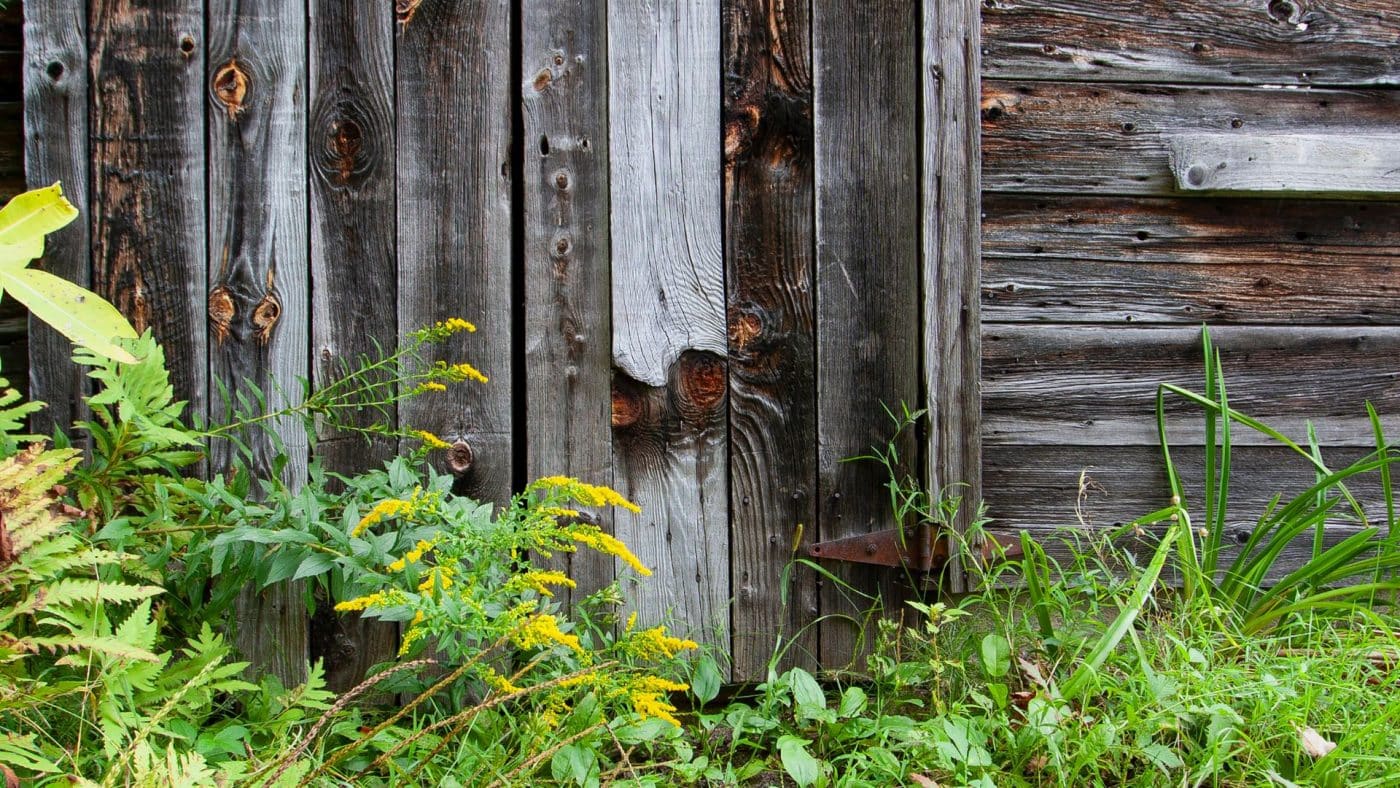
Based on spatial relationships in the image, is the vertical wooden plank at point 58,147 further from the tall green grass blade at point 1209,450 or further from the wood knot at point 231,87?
the tall green grass blade at point 1209,450

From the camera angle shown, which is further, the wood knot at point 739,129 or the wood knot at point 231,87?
the wood knot at point 739,129

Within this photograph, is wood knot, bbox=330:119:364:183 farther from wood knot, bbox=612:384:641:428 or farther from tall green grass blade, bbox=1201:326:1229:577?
tall green grass blade, bbox=1201:326:1229:577

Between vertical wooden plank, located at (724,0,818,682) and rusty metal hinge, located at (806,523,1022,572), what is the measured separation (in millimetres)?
109

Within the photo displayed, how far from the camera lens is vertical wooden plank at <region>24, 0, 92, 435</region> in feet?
6.63

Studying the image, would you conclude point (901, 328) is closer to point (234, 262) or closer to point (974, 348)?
point (974, 348)

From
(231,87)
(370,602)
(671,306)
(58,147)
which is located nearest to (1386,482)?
(671,306)

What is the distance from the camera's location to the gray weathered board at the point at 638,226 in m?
2.07

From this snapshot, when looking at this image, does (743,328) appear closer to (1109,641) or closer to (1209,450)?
(1109,641)

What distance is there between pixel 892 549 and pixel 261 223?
1616mm

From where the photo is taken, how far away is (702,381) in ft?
7.27

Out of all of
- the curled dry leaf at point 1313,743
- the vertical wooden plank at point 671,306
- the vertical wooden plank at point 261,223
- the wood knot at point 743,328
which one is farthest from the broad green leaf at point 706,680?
the curled dry leaf at point 1313,743

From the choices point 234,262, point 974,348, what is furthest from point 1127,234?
point 234,262

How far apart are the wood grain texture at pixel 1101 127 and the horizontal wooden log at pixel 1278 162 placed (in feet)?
0.12

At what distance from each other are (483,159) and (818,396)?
94 centimetres
